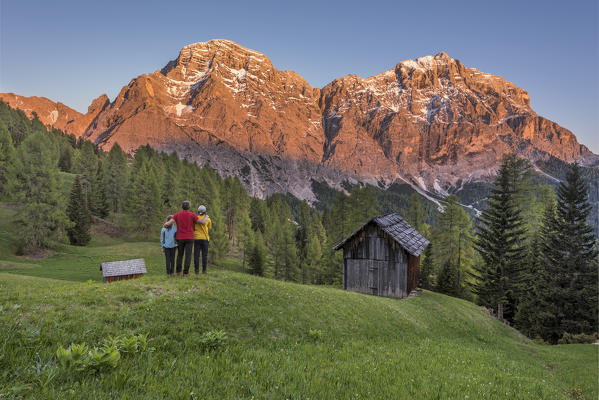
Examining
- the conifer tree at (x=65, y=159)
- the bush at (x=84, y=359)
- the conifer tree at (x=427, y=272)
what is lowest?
the conifer tree at (x=427, y=272)

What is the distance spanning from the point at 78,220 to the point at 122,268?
3201cm

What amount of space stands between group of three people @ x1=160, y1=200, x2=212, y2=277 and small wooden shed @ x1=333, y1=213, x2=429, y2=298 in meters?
20.2

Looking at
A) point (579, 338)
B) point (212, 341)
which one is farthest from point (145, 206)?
point (579, 338)

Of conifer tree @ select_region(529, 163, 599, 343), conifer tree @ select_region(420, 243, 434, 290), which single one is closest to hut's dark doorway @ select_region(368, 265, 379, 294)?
conifer tree @ select_region(529, 163, 599, 343)

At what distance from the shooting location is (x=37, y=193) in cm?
4178

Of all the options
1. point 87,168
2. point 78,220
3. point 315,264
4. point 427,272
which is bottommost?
point 315,264

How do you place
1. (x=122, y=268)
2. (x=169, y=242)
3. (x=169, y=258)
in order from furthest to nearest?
1. (x=122, y=268)
2. (x=169, y=258)
3. (x=169, y=242)

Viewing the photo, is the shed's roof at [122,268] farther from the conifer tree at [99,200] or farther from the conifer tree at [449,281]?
the conifer tree at [99,200]

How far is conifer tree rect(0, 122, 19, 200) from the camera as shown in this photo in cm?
4050

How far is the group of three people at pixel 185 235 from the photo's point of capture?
11.9 meters

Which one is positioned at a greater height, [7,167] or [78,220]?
[7,167]

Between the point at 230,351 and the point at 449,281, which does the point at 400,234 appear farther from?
the point at 230,351

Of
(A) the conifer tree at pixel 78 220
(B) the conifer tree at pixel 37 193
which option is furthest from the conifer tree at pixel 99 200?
(B) the conifer tree at pixel 37 193

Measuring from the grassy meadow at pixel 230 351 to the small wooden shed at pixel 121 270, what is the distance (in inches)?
838
